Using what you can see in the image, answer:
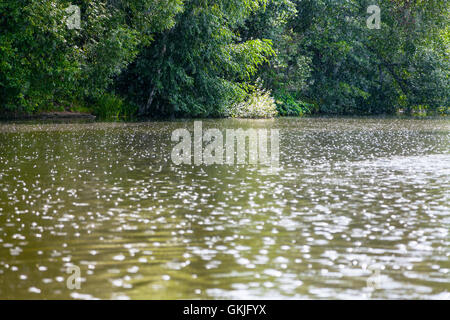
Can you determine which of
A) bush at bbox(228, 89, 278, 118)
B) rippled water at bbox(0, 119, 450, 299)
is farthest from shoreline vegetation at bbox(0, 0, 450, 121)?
rippled water at bbox(0, 119, 450, 299)

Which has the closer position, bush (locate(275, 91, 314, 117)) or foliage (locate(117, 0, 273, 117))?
foliage (locate(117, 0, 273, 117))

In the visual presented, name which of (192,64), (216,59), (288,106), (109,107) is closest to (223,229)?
(109,107)

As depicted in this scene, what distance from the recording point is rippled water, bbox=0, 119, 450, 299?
573 centimetres

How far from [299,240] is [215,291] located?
2.06m

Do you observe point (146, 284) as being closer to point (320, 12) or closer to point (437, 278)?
point (437, 278)

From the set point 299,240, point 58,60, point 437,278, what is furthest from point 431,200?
point 58,60

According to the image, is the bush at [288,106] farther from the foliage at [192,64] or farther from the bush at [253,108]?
the foliage at [192,64]

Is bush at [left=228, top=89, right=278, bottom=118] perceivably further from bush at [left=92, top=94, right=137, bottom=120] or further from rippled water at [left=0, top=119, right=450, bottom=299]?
rippled water at [left=0, top=119, right=450, bottom=299]

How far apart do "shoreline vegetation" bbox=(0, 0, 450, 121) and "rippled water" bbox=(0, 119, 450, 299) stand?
19.1 metres

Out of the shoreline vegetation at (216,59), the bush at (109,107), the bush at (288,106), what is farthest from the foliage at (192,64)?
the bush at (288,106)

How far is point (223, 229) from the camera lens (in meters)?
7.96

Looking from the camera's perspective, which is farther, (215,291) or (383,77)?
(383,77)

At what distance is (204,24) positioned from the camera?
3962 centimetres

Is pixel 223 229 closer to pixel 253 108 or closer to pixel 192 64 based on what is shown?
pixel 192 64
